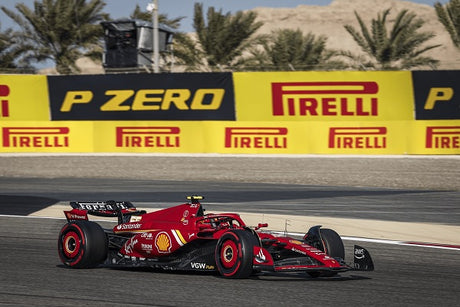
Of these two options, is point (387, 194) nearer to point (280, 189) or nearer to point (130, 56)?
point (280, 189)

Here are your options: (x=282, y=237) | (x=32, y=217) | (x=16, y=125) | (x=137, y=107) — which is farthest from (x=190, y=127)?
(x=282, y=237)

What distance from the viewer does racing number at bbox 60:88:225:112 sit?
20250 mm

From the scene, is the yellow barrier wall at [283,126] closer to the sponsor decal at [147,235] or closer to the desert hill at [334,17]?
the sponsor decal at [147,235]

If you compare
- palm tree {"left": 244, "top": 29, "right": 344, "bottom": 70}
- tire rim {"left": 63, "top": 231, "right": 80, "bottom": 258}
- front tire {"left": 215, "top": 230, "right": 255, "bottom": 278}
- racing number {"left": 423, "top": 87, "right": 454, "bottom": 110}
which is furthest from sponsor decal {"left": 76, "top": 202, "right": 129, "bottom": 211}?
palm tree {"left": 244, "top": 29, "right": 344, "bottom": 70}

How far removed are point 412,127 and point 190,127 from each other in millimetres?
5550

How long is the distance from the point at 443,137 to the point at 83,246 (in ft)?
39.9

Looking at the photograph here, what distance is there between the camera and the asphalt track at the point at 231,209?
7.24m

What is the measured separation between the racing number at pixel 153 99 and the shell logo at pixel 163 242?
1192 cm

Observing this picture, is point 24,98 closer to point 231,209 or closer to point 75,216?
point 231,209

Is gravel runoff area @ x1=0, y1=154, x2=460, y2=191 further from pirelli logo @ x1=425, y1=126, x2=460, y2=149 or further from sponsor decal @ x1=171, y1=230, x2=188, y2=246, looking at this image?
sponsor decal @ x1=171, y1=230, x2=188, y2=246

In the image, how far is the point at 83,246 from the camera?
869 centimetres

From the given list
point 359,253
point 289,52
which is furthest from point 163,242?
Answer: point 289,52

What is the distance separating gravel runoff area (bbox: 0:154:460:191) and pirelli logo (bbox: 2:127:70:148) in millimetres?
323

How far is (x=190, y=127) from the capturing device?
20.3 m
